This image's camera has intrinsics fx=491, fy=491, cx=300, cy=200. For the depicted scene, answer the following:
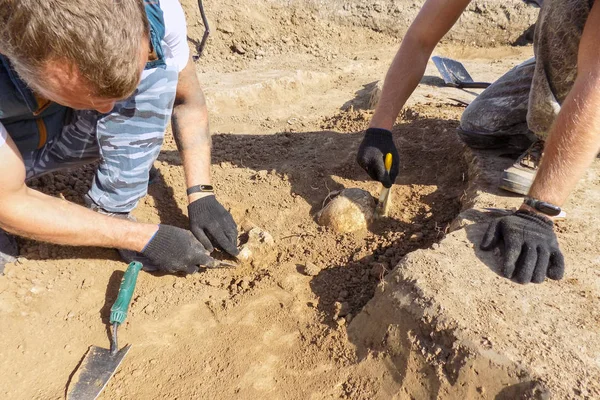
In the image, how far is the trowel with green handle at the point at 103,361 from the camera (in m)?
1.92

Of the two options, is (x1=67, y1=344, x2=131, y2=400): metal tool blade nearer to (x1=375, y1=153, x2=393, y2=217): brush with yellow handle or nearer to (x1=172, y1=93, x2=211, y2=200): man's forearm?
(x1=172, y1=93, x2=211, y2=200): man's forearm

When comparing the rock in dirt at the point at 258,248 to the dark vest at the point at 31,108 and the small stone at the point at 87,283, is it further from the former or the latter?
the dark vest at the point at 31,108

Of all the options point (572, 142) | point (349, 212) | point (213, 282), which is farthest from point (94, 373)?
point (572, 142)

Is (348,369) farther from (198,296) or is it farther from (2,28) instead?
(2,28)

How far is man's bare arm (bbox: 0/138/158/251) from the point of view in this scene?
1.87 m

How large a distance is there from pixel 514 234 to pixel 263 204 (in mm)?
1480

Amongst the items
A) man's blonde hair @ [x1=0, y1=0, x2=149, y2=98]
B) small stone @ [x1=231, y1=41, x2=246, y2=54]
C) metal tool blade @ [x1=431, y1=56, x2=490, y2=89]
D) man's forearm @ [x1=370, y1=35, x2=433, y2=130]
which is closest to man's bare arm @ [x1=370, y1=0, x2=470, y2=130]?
man's forearm @ [x1=370, y1=35, x2=433, y2=130]

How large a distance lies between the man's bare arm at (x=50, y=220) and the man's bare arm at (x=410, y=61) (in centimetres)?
145

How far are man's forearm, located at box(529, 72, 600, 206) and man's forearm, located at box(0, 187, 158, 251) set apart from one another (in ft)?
5.73

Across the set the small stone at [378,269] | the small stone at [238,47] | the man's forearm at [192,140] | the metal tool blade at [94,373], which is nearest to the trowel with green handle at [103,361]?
the metal tool blade at [94,373]

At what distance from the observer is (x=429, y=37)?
9.06 feet

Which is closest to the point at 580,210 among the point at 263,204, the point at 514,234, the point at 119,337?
the point at 514,234

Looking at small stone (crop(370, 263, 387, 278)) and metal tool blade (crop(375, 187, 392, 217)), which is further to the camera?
metal tool blade (crop(375, 187, 392, 217))

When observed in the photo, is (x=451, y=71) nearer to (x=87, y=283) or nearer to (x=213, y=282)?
(x=213, y=282)
